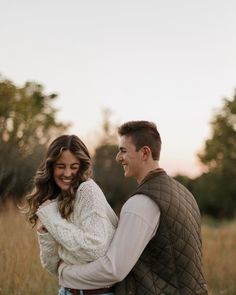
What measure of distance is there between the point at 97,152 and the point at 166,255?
21.0 m

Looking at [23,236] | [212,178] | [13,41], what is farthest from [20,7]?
[212,178]

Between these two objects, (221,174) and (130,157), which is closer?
(130,157)

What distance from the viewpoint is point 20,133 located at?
13125 mm

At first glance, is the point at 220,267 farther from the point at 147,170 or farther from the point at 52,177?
the point at 147,170

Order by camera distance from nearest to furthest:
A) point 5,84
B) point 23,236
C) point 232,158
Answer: point 23,236 → point 5,84 → point 232,158

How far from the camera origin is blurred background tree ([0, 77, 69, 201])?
422 inches

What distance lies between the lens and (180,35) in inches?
583

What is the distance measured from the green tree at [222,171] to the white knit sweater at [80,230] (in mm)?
31047

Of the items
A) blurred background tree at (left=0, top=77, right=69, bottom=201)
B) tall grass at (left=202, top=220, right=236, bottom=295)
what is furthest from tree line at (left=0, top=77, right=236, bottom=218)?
tall grass at (left=202, top=220, right=236, bottom=295)

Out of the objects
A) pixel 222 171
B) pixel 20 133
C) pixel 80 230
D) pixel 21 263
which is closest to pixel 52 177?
pixel 80 230

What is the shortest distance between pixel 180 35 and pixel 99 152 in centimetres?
979

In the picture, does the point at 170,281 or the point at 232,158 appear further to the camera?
the point at 232,158

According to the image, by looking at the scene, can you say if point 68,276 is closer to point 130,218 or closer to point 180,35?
point 130,218

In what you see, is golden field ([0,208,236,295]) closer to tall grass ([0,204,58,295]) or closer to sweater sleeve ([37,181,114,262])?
tall grass ([0,204,58,295])
